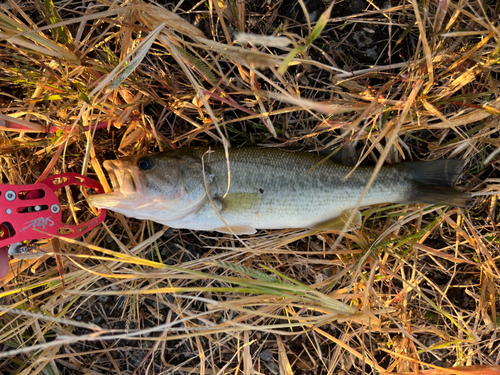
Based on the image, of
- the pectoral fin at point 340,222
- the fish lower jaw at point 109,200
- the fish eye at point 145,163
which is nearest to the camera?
the fish lower jaw at point 109,200

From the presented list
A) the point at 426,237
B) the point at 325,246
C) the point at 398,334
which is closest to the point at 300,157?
the point at 325,246

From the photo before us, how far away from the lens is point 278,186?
2.67 metres

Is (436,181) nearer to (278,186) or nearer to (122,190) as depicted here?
(278,186)

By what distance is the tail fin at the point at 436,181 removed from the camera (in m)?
2.65

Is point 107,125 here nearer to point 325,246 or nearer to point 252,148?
point 252,148

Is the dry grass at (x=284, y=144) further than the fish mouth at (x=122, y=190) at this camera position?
Yes

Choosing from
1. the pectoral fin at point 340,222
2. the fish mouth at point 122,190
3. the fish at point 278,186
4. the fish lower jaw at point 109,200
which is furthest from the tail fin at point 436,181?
the fish lower jaw at point 109,200

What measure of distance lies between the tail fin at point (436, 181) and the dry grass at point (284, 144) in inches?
6.1

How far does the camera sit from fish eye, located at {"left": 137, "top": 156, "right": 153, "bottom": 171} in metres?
2.56

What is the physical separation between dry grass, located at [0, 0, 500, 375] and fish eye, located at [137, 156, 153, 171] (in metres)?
0.31

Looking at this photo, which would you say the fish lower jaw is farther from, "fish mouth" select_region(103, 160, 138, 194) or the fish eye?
the fish eye

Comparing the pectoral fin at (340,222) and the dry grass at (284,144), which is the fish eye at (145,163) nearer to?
the dry grass at (284,144)

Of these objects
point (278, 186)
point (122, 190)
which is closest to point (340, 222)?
point (278, 186)

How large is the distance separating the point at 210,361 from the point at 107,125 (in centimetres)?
240
